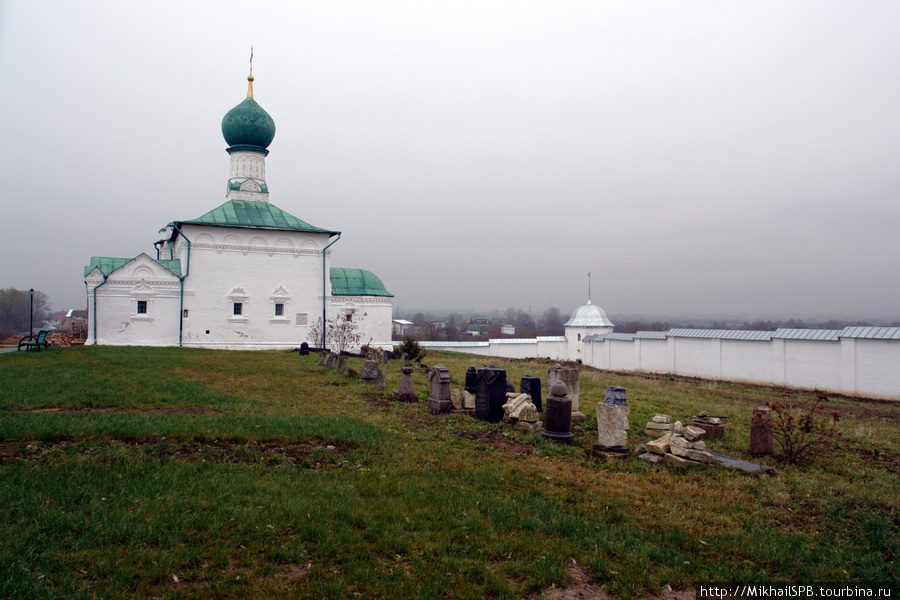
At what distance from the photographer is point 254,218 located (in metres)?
27.3

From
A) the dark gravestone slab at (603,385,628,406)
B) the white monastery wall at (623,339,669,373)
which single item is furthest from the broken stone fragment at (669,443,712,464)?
the white monastery wall at (623,339,669,373)

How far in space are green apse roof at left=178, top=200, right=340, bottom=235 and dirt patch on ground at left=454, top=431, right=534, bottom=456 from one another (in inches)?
848

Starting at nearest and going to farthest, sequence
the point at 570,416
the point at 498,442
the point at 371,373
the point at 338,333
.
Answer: the point at 498,442
the point at 570,416
the point at 371,373
the point at 338,333

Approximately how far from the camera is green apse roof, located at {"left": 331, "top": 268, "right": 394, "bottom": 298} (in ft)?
94.7

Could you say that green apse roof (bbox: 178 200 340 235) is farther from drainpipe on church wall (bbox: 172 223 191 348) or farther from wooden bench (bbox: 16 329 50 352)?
wooden bench (bbox: 16 329 50 352)

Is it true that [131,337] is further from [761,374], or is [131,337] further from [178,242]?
[761,374]

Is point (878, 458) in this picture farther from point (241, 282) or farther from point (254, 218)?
point (254, 218)

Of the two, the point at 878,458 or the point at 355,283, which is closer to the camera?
the point at 878,458

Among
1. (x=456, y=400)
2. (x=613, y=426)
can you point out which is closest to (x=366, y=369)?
A: (x=456, y=400)

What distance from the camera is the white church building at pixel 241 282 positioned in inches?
951

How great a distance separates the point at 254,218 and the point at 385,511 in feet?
83.3

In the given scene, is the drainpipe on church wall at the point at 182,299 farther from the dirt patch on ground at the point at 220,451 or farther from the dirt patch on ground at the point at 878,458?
the dirt patch on ground at the point at 878,458

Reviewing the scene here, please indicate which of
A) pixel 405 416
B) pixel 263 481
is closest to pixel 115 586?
pixel 263 481

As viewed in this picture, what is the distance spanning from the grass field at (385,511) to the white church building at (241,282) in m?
17.3
